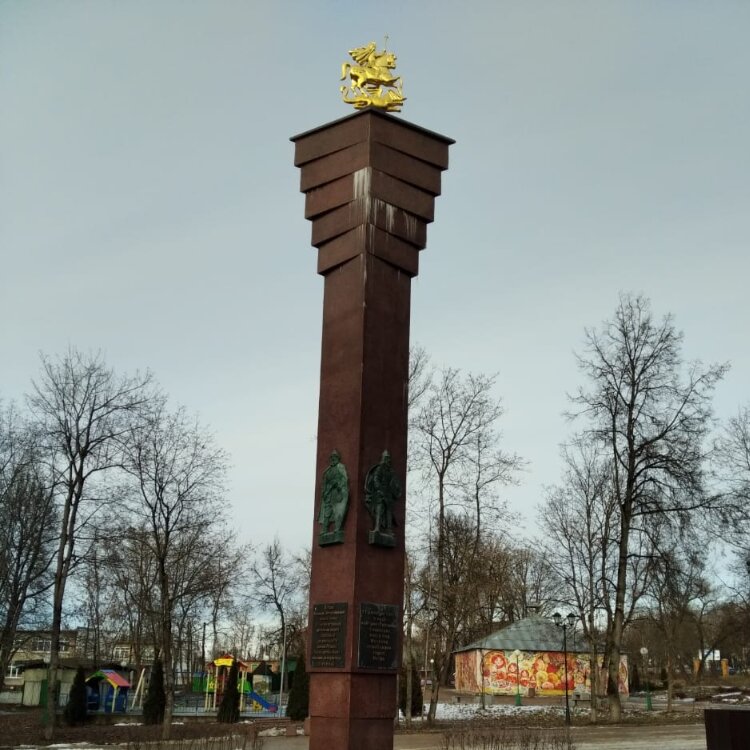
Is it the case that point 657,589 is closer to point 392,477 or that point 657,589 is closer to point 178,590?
point 178,590

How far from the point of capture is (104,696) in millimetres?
35781

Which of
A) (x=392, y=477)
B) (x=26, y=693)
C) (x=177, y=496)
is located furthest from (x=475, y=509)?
(x=26, y=693)

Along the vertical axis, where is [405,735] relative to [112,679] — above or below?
below

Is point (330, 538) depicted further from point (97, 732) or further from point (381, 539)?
point (97, 732)

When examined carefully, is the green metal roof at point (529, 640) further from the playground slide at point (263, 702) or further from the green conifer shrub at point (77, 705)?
the green conifer shrub at point (77, 705)

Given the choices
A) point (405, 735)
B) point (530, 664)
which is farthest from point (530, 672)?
point (405, 735)

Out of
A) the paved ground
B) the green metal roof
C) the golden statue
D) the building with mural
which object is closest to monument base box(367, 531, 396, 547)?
the golden statue

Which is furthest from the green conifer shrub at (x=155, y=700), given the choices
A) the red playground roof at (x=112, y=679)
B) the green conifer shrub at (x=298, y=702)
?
the green conifer shrub at (x=298, y=702)

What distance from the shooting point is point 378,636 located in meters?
10.8

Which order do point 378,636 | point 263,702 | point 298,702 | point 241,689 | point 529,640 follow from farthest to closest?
point 529,640 < point 263,702 < point 241,689 < point 298,702 < point 378,636

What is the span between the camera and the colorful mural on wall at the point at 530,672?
1722 inches

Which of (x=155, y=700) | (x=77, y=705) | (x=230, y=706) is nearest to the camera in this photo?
(x=77, y=705)

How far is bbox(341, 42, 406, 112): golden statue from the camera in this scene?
1276cm

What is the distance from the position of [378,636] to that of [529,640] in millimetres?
36337
